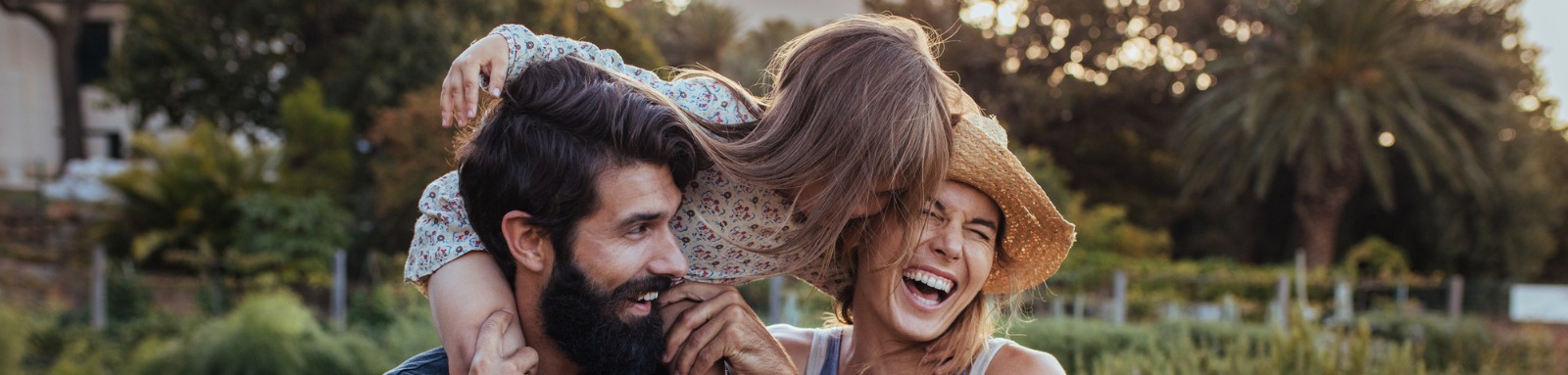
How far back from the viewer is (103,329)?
46.0 feet

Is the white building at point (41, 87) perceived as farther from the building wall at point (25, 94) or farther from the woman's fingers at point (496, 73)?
the woman's fingers at point (496, 73)

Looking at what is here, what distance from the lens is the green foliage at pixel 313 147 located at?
64.1ft

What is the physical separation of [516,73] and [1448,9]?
28532 millimetres

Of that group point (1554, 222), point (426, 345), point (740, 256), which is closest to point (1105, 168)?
point (1554, 222)

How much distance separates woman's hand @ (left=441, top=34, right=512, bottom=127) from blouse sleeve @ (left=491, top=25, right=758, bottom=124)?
35 mm

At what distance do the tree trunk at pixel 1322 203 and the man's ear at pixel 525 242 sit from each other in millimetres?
23914

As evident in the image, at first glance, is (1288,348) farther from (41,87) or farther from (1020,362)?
(41,87)

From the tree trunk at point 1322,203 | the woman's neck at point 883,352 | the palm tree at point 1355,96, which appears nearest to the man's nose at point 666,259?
the woman's neck at point 883,352

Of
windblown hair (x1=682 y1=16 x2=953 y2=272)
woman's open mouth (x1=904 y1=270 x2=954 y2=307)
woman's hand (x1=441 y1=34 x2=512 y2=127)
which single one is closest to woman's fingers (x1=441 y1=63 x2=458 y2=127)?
woman's hand (x1=441 y1=34 x2=512 y2=127)

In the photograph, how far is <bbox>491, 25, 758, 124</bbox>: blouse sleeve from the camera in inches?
99.7

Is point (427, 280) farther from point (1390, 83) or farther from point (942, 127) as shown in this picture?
point (1390, 83)

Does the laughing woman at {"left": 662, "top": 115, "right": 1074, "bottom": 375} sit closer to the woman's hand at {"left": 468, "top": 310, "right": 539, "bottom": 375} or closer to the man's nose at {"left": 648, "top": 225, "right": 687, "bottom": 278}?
the man's nose at {"left": 648, "top": 225, "right": 687, "bottom": 278}

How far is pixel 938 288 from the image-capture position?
107 inches

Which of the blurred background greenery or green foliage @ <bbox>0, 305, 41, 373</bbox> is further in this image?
the blurred background greenery
